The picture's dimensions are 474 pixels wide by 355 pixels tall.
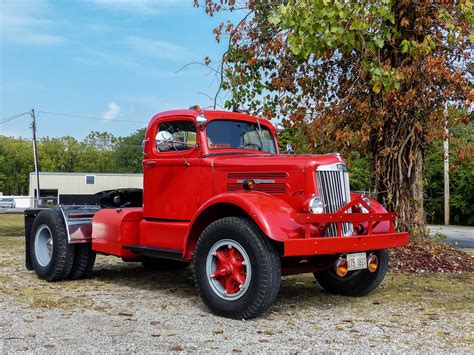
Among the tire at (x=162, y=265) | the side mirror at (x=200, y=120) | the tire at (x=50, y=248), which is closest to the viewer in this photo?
the side mirror at (x=200, y=120)

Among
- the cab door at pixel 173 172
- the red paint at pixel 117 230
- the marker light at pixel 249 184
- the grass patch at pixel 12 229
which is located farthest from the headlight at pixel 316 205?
the grass patch at pixel 12 229

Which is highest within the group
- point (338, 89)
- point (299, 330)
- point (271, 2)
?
point (271, 2)

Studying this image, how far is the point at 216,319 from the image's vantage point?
5.57m

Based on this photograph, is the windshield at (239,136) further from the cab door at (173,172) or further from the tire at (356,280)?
the tire at (356,280)

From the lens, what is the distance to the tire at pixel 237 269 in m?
5.34

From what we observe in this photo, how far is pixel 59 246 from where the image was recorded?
7711mm

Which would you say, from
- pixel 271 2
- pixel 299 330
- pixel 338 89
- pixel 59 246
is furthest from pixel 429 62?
pixel 59 246

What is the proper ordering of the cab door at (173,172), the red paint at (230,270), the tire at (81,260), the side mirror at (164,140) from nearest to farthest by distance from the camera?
the red paint at (230,270) < the cab door at (173,172) < the side mirror at (164,140) < the tire at (81,260)

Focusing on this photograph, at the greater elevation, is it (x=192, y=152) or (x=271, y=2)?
(x=271, y=2)

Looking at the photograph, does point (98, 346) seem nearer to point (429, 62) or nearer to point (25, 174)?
point (429, 62)

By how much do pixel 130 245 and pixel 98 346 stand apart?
8.31ft

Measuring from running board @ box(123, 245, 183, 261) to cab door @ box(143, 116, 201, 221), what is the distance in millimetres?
405

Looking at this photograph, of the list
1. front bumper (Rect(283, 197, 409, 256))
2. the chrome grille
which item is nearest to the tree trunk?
front bumper (Rect(283, 197, 409, 256))

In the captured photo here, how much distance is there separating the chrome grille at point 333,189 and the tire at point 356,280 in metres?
0.90
